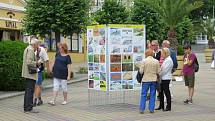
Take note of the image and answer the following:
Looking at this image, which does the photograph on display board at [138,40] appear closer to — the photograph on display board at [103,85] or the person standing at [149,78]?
the person standing at [149,78]

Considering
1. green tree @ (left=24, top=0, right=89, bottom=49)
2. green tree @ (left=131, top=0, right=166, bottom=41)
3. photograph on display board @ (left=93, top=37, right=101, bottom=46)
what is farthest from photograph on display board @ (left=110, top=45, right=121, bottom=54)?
green tree @ (left=131, top=0, right=166, bottom=41)

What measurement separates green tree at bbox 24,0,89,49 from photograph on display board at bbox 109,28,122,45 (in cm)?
944

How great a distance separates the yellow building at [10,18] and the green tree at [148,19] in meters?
8.08

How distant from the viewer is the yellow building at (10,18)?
28.6m

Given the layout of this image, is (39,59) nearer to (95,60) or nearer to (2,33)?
(95,60)

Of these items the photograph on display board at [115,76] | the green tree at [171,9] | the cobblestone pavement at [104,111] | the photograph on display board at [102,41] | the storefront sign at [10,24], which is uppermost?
the green tree at [171,9]

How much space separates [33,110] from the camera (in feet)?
39.5

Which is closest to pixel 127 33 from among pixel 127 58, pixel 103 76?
pixel 127 58

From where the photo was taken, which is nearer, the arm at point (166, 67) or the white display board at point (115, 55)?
the arm at point (166, 67)

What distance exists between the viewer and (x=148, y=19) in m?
33.3

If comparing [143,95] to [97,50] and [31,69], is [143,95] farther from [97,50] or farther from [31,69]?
[31,69]

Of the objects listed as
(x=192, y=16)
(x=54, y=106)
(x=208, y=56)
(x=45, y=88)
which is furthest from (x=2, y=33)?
(x=192, y=16)

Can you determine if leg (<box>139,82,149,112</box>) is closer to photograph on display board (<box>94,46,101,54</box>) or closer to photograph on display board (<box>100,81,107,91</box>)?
photograph on display board (<box>100,81,107,91</box>)

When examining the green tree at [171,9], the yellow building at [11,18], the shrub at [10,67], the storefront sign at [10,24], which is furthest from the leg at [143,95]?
the storefront sign at [10,24]
